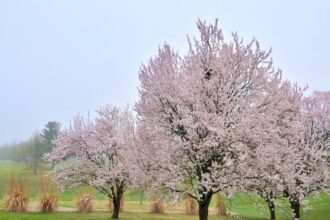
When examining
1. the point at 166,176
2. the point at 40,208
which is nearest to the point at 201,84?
the point at 166,176

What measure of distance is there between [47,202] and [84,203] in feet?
9.66

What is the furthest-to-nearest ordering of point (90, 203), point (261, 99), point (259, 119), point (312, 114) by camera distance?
point (90, 203) → point (312, 114) → point (261, 99) → point (259, 119)

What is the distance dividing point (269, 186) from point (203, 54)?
17.3 feet

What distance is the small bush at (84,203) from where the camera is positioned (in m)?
28.7

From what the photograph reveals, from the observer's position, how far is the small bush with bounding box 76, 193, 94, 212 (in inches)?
1128

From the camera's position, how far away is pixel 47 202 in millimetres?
26625

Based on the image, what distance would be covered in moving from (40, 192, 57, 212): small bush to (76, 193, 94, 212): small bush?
7.10 ft

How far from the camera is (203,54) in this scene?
14906 millimetres

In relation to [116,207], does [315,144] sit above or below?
above

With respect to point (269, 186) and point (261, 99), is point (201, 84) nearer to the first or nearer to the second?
point (261, 99)

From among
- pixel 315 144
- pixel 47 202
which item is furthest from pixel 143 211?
pixel 315 144

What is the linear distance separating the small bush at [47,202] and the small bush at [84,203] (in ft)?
7.10

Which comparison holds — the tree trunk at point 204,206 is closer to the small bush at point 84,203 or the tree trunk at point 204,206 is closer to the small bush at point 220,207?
the small bush at point 220,207

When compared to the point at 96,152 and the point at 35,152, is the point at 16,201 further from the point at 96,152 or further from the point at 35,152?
the point at 35,152
